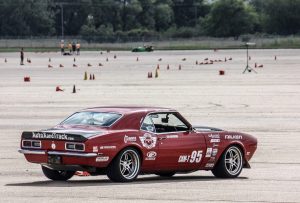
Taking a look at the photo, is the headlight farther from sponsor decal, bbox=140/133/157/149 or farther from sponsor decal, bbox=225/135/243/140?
sponsor decal, bbox=225/135/243/140

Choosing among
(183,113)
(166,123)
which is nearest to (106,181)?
(166,123)

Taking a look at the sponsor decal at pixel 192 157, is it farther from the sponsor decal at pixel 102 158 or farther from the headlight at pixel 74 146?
the headlight at pixel 74 146

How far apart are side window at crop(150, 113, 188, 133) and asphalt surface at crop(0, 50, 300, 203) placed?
0.88 m

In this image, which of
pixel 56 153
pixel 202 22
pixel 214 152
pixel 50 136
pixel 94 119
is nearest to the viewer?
pixel 56 153

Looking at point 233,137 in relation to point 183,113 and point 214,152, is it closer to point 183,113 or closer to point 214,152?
point 214,152

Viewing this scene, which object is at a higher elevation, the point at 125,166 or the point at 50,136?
the point at 50,136

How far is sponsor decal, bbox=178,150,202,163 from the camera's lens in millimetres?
17109

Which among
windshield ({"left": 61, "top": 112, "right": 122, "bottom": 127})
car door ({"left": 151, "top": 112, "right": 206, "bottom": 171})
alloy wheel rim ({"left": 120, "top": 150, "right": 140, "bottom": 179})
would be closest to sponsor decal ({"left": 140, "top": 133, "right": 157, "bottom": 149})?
car door ({"left": 151, "top": 112, "right": 206, "bottom": 171})

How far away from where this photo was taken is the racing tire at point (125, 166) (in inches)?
632

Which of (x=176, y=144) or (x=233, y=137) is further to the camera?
(x=233, y=137)

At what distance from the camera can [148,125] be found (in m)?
16.9

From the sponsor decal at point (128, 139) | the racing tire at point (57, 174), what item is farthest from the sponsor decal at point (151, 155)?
the racing tire at point (57, 174)

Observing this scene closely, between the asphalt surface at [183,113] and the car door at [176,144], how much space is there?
0.33 metres

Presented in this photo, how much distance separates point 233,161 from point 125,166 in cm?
256
